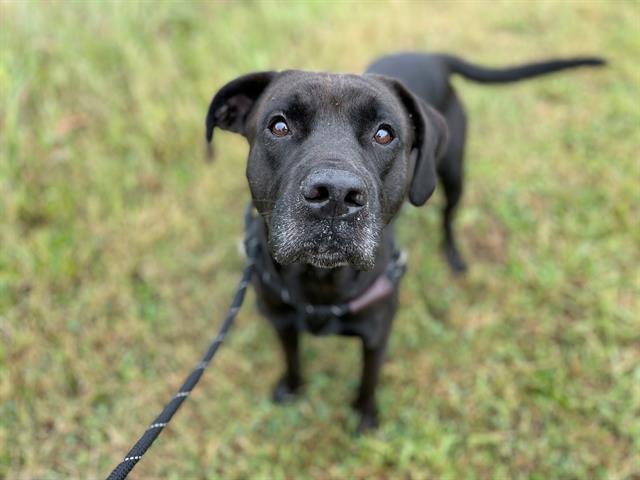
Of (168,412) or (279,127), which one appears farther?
(279,127)

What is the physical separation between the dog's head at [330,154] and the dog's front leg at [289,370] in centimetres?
87

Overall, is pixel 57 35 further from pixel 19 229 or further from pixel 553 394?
pixel 553 394

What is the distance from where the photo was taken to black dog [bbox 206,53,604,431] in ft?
5.60

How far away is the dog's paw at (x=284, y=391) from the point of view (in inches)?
116

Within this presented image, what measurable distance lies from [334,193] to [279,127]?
0.50 m

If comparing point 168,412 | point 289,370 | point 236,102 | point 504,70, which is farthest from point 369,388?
point 504,70

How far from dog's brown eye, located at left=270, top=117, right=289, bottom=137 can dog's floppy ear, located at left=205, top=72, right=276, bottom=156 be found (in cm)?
30

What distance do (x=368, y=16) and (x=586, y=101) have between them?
2.68 metres

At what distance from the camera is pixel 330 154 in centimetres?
174

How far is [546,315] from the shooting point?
3.28 m

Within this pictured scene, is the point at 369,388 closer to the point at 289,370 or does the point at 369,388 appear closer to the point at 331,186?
the point at 289,370

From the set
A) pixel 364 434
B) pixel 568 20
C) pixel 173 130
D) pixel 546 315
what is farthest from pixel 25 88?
pixel 568 20

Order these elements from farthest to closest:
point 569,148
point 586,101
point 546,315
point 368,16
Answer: point 368,16
point 586,101
point 569,148
point 546,315

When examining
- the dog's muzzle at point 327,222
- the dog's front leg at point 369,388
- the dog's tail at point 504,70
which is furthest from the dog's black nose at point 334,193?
the dog's tail at point 504,70
